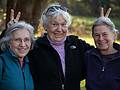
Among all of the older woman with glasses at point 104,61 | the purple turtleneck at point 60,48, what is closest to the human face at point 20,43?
the purple turtleneck at point 60,48

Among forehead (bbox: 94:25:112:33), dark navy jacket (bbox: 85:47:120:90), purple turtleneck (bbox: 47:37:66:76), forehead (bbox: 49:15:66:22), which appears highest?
forehead (bbox: 49:15:66:22)

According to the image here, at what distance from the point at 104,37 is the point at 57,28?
1.83 ft

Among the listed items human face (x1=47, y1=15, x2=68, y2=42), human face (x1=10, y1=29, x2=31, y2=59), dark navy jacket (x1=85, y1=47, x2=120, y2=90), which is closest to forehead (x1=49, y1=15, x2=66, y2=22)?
human face (x1=47, y1=15, x2=68, y2=42)

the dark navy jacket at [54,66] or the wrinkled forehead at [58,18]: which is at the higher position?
the wrinkled forehead at [58,18]

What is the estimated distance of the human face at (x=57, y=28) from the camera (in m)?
4.85

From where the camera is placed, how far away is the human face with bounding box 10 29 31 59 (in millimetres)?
4605

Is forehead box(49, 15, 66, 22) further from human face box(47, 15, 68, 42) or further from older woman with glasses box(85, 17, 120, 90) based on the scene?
older woman with glasses box(85, 17, 120, 90)

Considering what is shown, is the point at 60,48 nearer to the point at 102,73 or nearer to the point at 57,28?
the point at 57,28

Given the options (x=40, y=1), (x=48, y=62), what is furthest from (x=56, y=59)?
(x=40, y=1)

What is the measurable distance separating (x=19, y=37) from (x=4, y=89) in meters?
0.61

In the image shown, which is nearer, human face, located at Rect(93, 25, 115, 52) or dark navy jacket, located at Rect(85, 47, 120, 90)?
dark navy jacket, located at Rect(85, 47, 120, 90)

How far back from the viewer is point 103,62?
4.75 m

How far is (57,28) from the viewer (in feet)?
15.9

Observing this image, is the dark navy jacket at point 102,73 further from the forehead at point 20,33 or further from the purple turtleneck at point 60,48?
the forehead at point 20,33
